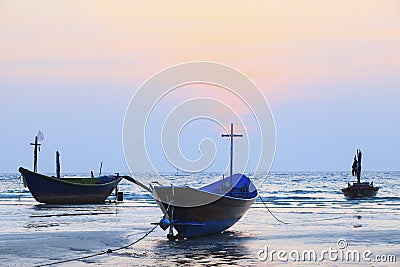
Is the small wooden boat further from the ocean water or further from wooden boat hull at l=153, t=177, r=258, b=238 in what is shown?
the ocean water

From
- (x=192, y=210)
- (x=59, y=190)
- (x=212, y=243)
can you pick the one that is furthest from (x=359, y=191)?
(x=212, y=243)

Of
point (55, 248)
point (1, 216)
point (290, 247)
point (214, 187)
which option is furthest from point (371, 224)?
point (1, 216)

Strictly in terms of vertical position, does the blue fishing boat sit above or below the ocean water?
above

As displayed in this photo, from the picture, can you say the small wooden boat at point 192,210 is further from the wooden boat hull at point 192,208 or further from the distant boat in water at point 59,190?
the distant boat in water at point 59,190

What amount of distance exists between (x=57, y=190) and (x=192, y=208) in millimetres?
22875

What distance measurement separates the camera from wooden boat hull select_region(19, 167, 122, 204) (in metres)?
41.3

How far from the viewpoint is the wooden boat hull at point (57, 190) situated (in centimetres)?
4128

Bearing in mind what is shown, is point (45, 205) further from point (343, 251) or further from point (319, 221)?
point (343, 251)

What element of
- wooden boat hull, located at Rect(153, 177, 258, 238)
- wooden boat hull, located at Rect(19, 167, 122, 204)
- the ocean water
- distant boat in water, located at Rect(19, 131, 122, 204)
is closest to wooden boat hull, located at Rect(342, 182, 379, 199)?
distant boat in water, located at Rect(19, 131, 122, 204)

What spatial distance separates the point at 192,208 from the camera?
20.7 m

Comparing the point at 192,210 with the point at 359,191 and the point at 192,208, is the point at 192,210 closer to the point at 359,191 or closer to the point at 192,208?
the point at 192,208

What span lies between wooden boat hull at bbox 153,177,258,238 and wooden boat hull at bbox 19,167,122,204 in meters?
21.3

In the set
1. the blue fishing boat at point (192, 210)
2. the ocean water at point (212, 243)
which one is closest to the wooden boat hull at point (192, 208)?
the blue fishing boat at point (192, 210)

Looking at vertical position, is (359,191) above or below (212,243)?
above
